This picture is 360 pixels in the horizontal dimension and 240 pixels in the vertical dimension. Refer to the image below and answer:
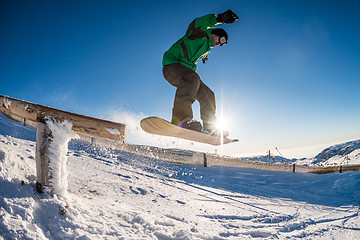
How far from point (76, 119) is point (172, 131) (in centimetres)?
194

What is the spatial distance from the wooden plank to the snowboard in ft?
4.29

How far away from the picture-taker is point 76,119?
1.84m

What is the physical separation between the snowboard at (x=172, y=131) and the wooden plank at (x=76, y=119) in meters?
1.31

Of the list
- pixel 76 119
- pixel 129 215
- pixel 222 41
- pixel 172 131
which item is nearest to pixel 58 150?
pixel 76 119

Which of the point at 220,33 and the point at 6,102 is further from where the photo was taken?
the point at 220,33

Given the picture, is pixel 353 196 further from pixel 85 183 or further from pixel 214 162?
pixel 85 183

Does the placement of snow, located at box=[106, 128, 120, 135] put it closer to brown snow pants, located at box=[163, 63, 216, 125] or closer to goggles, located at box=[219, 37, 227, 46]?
brown snow pants, located at box=[163, 63, 216, 125]

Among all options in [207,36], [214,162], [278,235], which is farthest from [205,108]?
[214,162]

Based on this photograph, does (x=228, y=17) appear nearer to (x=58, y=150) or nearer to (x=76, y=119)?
(x=76, y=119)

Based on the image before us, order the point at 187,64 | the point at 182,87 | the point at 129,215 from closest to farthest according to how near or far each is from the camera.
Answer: the point at 129,215
the point at 182,87
the point at 187,64

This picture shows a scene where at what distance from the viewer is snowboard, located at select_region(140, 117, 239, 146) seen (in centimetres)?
324

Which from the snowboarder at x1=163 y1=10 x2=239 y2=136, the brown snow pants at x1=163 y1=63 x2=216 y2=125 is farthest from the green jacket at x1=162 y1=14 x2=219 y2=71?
the brown snow pants at x1=163 y1=63 x2=216 y2=125

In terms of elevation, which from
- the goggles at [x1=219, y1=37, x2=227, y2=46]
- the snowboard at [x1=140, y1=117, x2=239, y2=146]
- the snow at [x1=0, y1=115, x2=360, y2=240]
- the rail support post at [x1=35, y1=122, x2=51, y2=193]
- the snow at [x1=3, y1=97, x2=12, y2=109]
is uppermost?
the goggles at [x1=219, y1=37, x2=227, y2=46]

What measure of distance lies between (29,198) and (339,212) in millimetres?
5362
